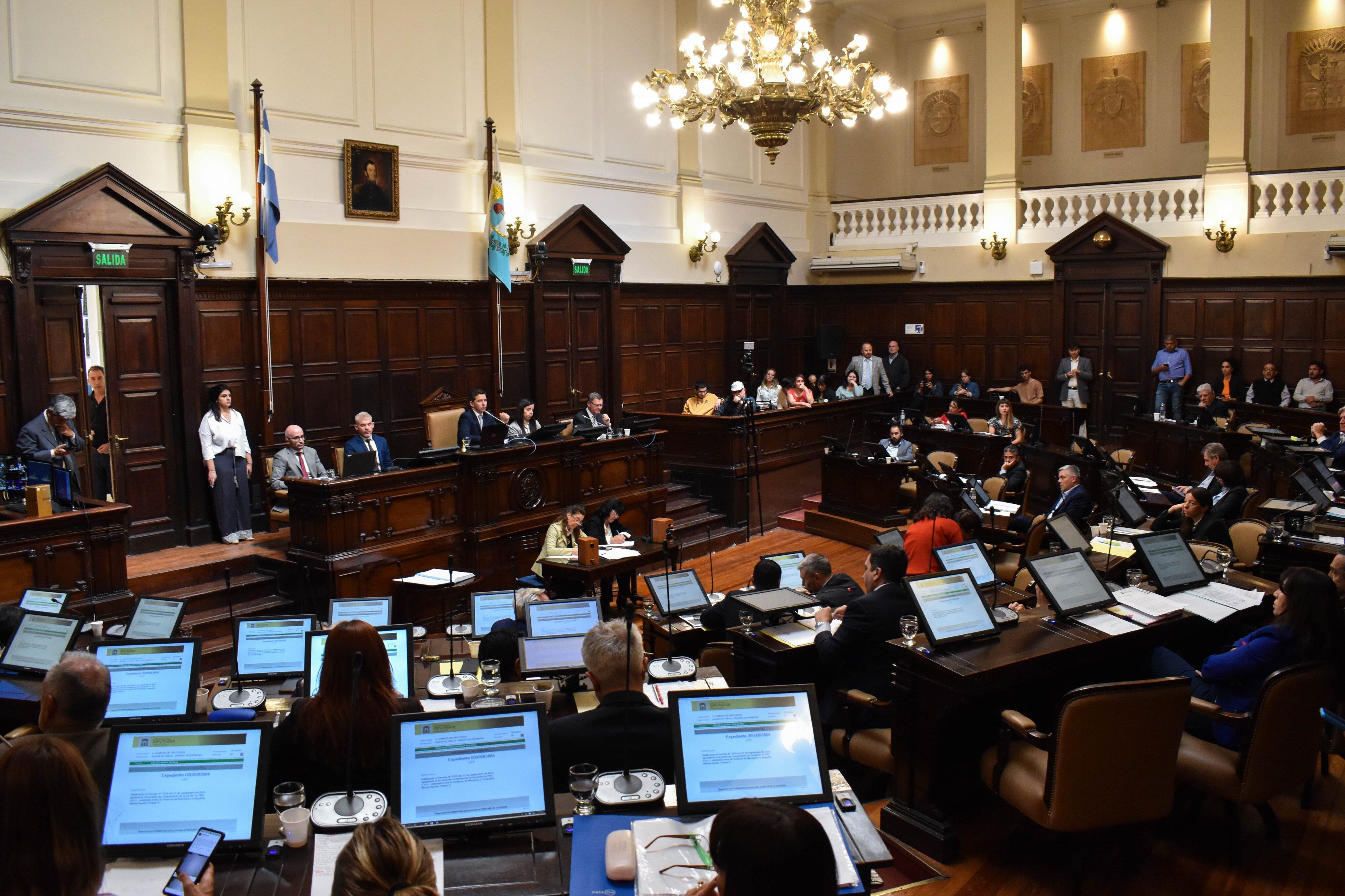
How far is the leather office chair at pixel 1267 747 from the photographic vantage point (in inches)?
156

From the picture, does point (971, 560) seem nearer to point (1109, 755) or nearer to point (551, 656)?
point (1109, 755)

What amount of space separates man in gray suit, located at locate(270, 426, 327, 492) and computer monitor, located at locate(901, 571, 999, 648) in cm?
558

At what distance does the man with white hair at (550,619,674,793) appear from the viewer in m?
3.36

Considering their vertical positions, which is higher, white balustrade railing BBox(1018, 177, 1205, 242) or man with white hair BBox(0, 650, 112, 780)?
white balustrade railing BBox(1018, 177, 1205, 242)

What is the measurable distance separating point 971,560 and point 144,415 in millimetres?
6509

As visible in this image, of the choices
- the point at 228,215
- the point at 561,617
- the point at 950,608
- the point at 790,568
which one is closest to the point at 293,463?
the point at 228,215

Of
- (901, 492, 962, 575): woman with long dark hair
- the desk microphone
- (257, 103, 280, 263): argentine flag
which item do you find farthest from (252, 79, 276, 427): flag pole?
the desk microphone

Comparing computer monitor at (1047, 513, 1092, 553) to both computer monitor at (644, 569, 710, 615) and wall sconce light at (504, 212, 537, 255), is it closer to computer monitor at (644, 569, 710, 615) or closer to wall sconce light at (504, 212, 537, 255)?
computer monitor at (644, 569, 710, 615)

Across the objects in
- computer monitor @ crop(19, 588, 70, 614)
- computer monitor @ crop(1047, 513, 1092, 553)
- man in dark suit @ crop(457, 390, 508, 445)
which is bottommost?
computer monitor @ crop(19, 588, 70, 614)

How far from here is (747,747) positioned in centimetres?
301

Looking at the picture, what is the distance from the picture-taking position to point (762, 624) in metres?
5.12

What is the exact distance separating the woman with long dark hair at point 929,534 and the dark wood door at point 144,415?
5.74 m

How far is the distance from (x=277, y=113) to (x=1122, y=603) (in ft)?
26.1

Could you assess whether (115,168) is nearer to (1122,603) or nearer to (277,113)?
(277,113)
